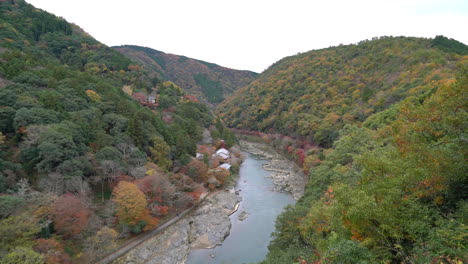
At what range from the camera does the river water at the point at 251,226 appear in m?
18.8

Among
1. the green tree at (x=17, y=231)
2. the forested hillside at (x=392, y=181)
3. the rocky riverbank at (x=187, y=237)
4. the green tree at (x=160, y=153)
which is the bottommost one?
the rocky riverbank at (x=187, y=237)

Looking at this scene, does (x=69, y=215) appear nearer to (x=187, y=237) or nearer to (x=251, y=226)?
(x=187, y=237)

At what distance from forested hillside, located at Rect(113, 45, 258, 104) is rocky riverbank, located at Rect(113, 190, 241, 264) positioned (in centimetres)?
9162

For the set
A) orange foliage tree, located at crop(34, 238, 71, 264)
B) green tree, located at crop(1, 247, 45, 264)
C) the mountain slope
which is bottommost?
orange foliage tree, located at crop(34, 238, 71, 264)

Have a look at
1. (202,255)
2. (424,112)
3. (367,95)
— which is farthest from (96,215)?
(367,95)

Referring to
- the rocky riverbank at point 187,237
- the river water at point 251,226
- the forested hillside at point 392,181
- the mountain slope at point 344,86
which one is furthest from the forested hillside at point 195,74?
the rocky riverbank at point 187,237

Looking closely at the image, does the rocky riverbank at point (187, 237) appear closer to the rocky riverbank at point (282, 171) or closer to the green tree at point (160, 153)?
the green tree at point (160, 153)

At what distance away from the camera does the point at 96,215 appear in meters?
17.9

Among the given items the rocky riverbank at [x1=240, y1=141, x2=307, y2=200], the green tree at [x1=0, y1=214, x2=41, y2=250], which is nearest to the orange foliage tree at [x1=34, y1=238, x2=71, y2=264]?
the green tree at [x1=0, y1=214, x2=41, y2=250]

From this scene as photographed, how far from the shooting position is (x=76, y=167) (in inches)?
711

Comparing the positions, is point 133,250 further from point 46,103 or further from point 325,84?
point 325,84

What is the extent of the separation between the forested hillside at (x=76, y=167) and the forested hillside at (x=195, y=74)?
85744 millimetres

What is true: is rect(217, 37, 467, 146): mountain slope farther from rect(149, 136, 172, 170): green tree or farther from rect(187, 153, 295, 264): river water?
rect(149, 136, 172, 170): green tree

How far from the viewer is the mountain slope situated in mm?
36469
